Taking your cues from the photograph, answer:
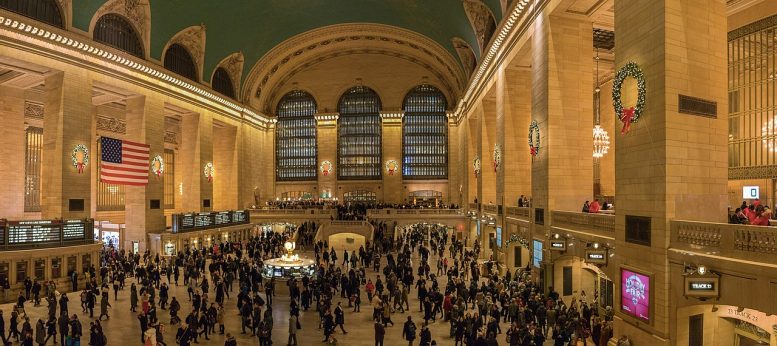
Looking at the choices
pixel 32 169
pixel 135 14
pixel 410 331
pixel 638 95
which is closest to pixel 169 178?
pixel 32 169

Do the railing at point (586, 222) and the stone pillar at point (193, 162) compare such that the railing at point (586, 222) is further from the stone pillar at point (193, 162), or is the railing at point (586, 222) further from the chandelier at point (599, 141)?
the stone pillar at point (193, 162)

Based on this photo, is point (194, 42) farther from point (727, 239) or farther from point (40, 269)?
point (727, 239)

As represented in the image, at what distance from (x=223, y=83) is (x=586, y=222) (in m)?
31.1

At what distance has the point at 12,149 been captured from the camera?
25219 mm

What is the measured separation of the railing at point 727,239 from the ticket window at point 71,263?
20.5 metres

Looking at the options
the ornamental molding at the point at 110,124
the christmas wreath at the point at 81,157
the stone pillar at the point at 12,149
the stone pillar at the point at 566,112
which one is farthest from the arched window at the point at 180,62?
the stone pillar at the point at 566,112

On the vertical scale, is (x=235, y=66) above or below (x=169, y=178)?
above

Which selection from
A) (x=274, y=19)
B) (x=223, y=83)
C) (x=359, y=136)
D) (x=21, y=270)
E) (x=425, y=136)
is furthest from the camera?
(x=359, y=136)

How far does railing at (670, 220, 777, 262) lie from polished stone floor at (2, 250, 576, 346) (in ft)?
16.8

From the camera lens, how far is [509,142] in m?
21.5

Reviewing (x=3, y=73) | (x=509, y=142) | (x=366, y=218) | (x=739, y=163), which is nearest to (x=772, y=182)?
(x=739, y=163)

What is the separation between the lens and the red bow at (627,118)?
1026 cm

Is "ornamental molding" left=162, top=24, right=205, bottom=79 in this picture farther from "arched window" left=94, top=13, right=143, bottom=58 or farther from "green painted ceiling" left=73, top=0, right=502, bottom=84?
"arched window" left=94, top=13, right=143, bottom=58

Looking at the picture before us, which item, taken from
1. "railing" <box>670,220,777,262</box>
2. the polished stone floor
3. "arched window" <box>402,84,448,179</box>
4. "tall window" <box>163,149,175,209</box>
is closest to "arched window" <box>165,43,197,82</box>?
"tall window" <box>163,149,175,209</box>
